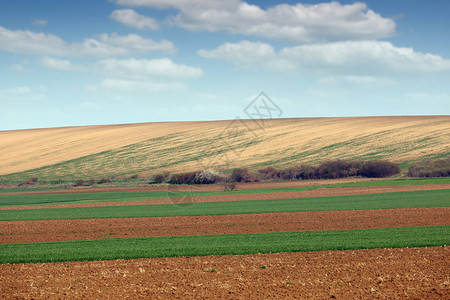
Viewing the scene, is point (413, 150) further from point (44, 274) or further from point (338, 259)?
point (44, 274)

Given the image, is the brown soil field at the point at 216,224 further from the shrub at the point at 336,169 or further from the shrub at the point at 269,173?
the shrub at the point at 269,173

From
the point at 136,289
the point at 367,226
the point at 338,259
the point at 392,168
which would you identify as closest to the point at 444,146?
the point at 392,168

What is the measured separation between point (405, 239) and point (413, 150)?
2045 inches

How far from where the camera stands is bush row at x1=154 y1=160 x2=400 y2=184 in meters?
59.3

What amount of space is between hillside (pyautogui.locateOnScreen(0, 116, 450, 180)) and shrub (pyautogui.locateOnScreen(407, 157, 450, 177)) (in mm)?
5446

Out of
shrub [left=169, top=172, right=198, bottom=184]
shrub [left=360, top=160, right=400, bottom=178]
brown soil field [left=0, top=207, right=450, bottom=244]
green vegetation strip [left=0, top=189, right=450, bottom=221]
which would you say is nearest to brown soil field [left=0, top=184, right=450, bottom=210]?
green vegetation strip [left=0, top=189, right=450, bottom=221]

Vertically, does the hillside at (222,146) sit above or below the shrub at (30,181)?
above

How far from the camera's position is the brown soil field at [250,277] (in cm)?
1366

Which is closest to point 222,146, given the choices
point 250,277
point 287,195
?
point 287,195

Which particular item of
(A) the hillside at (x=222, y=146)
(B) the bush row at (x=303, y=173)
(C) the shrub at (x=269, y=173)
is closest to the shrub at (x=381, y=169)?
(B) the bush row at (x=303, y=173)

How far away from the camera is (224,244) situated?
20.9m

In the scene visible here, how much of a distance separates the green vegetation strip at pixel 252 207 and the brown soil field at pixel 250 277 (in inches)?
573

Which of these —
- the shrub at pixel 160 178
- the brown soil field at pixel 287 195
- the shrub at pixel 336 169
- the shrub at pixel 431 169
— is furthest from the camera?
the shrub at pixel 160 178

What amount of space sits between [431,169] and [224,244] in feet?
137
